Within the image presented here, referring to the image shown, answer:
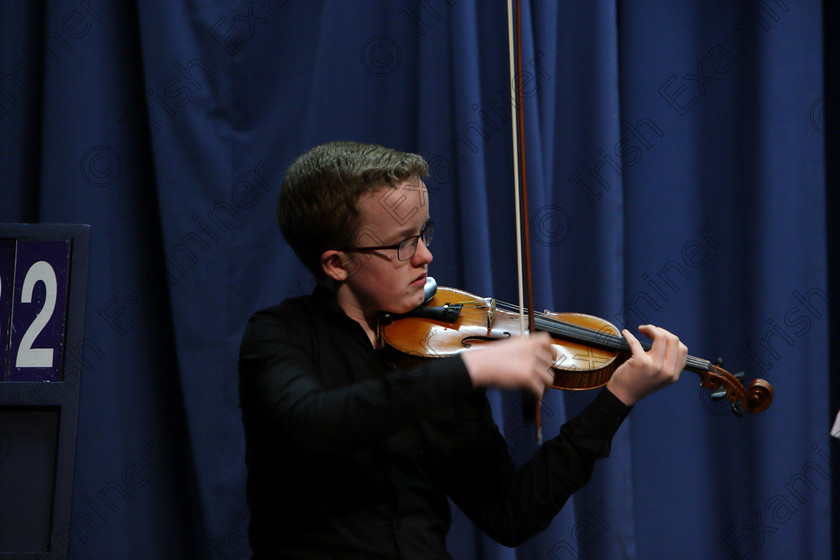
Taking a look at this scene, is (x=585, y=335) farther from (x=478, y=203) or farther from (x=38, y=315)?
(x=38, y=315)

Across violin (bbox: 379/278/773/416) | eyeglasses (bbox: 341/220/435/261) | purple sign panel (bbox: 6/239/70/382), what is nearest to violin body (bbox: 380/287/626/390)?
violin (bbox: 379/278/773/416)

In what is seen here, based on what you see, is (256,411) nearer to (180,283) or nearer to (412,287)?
(412,287)

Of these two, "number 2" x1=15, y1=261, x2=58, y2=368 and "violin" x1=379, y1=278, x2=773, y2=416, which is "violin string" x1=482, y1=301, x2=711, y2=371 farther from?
"number 2" x1=15, y1=261, x2=58, y2=368

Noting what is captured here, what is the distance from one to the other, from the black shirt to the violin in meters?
0.05

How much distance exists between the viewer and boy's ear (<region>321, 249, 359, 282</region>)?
1.15 metres

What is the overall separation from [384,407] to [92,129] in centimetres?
120

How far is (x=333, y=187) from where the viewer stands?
3.71 ft

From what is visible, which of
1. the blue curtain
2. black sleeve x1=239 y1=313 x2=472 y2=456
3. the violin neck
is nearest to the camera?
black sleeve x1=239 y1=313 x2=472 y2=456

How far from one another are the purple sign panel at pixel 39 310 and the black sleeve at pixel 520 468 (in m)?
0.61

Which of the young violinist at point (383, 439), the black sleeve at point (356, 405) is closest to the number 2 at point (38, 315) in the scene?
the young violinist at point (383, 439)

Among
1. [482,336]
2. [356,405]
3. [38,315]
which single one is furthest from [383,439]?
[38,315]

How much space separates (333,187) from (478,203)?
0.68 m

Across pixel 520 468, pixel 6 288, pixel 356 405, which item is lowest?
pixel 520 468

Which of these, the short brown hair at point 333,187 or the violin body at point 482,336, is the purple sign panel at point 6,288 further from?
the violin body at point 482,336
